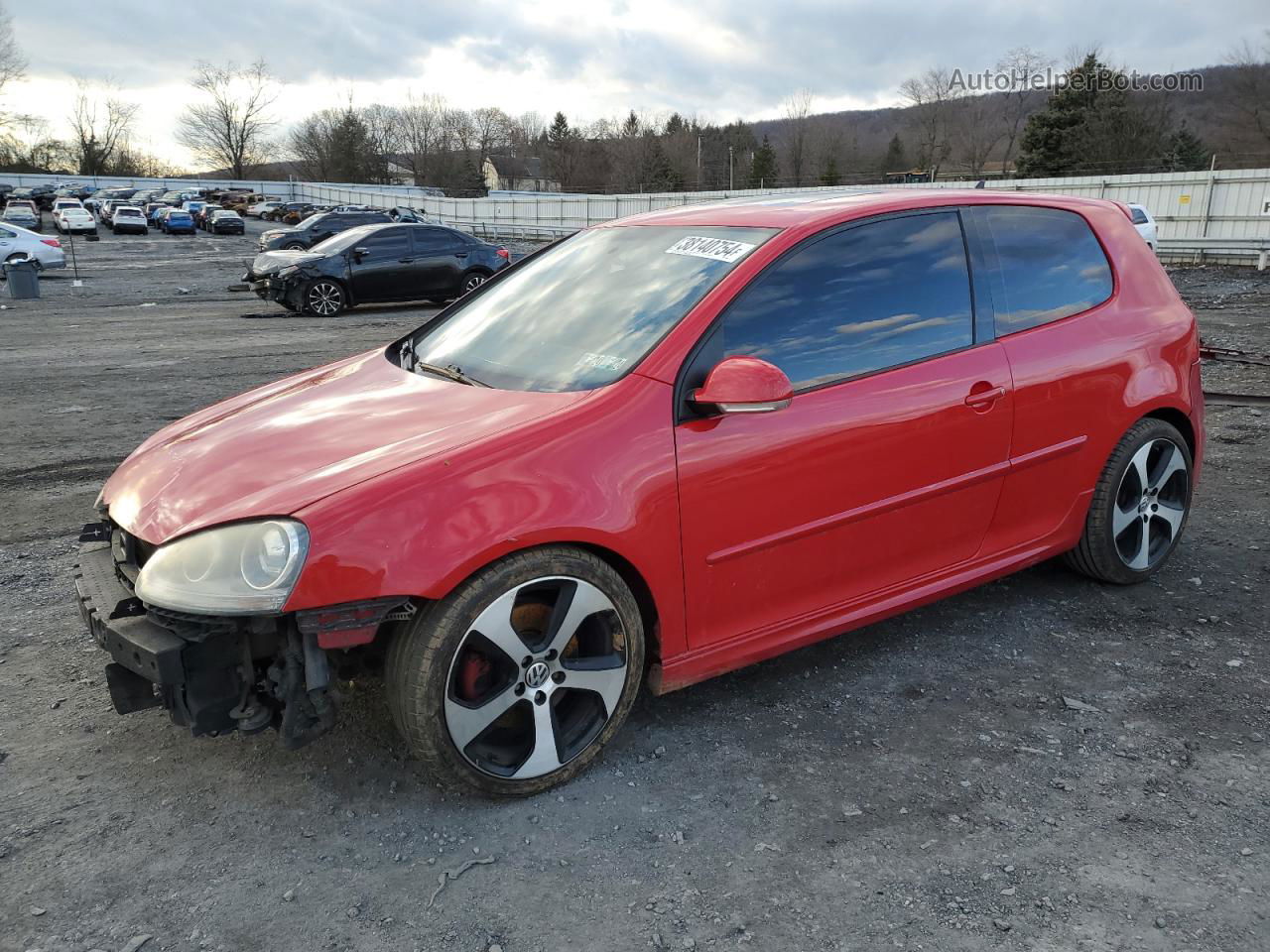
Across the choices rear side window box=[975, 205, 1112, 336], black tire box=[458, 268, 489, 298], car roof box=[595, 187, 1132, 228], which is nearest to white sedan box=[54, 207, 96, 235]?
black tire box=[458, 268, 489, 298]

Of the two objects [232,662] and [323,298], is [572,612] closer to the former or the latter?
[232,662]

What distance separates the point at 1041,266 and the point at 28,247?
1026 inches

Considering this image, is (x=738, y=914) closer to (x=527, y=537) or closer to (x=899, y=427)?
(x=527, y=537)

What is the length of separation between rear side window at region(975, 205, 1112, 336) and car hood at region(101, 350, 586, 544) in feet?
5.99

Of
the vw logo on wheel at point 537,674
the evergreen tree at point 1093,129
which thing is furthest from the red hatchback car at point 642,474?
the evergreen tree at point 1093,129

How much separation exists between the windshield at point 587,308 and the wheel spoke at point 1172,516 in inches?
89.5

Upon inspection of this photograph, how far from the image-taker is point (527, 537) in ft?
8.48

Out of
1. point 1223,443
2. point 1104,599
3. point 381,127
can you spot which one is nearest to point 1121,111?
point 1223,443

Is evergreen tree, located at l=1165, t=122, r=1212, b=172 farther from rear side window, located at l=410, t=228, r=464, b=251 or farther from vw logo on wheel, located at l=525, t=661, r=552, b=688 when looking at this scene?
vw logo on wheel, located at l=525, t=661, r=552, b=688

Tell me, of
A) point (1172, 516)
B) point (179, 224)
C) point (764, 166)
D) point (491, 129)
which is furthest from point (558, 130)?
point (1172, 516)

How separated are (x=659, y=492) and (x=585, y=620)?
1.38 ft

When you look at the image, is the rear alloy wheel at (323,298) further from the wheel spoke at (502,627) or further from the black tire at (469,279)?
the wheel spoke at (502,627)

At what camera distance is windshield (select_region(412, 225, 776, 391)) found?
10.1 feet

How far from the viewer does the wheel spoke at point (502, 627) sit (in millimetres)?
2576
